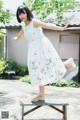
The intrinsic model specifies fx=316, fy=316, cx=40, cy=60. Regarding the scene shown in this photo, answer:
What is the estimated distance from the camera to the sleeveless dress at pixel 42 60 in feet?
17.9

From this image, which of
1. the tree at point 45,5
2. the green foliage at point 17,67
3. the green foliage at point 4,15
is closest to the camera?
the green foliage at point 4,15

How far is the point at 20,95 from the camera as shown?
30.1 feet

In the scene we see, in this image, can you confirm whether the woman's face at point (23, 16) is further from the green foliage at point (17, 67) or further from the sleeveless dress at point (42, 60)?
the green foliage at point (17, 67)

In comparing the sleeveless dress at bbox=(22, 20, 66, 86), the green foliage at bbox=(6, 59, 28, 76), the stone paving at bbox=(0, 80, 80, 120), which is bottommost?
the green foliage at bbox=(6, 59, 28, 76)

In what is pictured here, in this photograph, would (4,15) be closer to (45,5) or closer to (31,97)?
(45,5)

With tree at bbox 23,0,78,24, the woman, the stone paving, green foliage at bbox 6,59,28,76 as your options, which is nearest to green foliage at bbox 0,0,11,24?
tree at bbox 23,0,78,24

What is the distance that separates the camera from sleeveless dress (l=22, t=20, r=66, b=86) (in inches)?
215

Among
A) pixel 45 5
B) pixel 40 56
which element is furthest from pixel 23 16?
pixel 45 5

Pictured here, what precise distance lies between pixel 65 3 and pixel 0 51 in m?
6.31

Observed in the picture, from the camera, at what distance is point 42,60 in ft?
18.0

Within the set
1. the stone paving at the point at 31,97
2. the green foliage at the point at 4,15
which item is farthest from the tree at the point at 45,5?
the stone paving at the point at 31,97

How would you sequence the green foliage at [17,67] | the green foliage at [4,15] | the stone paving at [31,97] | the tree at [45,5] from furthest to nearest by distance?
the green foliage at [17,67] → the tree at [45,5] → the green foliage at [4,15] → the stone paving at [31,97]

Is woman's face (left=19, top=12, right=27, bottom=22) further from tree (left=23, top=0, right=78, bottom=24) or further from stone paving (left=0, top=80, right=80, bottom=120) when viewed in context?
tree (left=23, top=0, right=78, bottom=24)

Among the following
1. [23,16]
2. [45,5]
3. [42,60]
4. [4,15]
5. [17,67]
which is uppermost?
[23,16]
